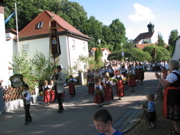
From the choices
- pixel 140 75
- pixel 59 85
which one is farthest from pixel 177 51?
pixel 59 85

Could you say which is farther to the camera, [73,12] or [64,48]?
[73,12]

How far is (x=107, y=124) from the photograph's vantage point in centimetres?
228

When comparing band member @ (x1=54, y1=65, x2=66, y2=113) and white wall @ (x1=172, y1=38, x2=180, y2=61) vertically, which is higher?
white wall @ (x1=172, y1=38, x2=180, y2=61)

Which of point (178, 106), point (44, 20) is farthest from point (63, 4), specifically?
point (178, 106)

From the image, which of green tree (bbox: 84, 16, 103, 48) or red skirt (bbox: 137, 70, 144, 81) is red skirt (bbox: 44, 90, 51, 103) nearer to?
red skirt (bbox: 137, 70, 144, 81)

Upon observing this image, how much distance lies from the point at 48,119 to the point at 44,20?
23257 mm

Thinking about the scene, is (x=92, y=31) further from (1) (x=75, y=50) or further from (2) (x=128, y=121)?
(2) (x=128, y=121)

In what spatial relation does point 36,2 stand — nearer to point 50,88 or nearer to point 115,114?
point 50,88

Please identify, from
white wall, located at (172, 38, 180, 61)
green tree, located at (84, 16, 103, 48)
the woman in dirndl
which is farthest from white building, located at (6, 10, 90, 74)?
green tree, located at (84, 16, 103, 48)

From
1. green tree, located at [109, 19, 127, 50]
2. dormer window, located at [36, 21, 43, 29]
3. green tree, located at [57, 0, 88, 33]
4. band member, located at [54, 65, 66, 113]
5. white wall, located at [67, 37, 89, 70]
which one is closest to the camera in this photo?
band member, located at [54, 65, 66, 113]

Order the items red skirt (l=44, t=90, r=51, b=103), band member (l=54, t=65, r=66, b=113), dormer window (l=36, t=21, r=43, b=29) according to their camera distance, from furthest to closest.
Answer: dormer window (l=36, t=21, r=43, b=29), red skirt (l=44, t=90, r=51, b=103), band member (l=54, t=65, r=66, b=113)

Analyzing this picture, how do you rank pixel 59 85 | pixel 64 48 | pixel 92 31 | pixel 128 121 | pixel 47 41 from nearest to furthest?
pixel 128 121
pixel 59 85
pixel 64 48
pixel 47 41
pixel 92 31

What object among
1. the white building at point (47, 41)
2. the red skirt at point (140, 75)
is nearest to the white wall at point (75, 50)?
the white building at point (47, 41)

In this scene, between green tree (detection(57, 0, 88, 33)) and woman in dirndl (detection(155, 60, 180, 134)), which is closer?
woman in dirndl (detection(155, 60, 180, 134))
